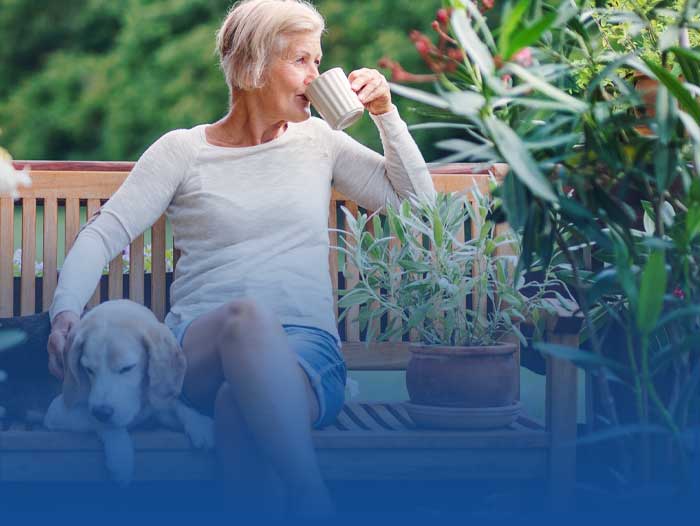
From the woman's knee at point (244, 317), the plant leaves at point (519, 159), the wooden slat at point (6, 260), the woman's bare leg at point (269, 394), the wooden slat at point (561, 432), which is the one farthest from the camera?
the wooden slat at point (6, 260)

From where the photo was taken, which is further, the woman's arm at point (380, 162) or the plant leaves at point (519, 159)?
the woman's arm at point (380, 162)

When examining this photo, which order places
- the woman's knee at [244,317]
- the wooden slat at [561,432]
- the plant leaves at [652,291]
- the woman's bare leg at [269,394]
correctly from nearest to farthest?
the plant leaves at [652,291] < the woman's bare leg at [269,394] < the woman's knee at [244,317] < the wooden slat at [561,432]

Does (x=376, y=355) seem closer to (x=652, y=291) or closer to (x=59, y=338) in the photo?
(x=59, y=338)

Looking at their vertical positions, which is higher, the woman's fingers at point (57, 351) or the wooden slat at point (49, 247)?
the wooden slat at point (49, 247)

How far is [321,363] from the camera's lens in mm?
2012

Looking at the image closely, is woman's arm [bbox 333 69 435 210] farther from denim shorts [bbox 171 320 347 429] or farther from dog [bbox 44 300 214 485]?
dog [bbox 44 300 214 485]

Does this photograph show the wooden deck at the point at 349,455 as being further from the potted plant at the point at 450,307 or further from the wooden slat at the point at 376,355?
the wooden slat at the point at 376,355

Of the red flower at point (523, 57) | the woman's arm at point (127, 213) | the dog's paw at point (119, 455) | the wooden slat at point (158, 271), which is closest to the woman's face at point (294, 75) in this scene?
the woman's arm at point (127, 213)

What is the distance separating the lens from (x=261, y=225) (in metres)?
2.20

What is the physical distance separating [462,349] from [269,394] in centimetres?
41

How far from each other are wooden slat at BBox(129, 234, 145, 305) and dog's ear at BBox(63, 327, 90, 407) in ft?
1.74

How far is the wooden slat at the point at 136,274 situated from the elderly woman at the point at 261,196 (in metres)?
0.18

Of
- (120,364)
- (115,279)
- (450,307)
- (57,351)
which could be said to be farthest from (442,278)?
(115,279)

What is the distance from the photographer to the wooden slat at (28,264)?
2.40m
